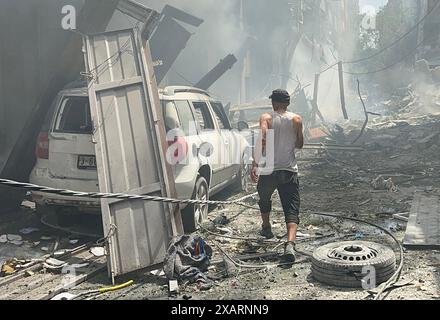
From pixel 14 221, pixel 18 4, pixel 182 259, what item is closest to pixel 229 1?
pixel 18 4

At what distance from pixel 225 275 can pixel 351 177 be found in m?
6.14

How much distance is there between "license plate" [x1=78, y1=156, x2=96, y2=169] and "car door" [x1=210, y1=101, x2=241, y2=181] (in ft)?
7.81

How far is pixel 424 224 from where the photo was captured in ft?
19.3

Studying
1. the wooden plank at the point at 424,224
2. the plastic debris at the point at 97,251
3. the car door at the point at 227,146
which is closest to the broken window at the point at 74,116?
the plastic debris at the point at 97,251

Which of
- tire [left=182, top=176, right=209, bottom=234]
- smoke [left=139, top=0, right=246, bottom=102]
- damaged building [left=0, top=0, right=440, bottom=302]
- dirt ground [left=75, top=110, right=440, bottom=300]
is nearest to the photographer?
dirt ground [left=75, top=110, right=440, bottom=300]

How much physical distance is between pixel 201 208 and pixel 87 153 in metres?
1.79

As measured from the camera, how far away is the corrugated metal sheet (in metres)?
4.82

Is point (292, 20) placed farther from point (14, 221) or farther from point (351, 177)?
point (14, 221)

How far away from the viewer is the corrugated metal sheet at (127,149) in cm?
482

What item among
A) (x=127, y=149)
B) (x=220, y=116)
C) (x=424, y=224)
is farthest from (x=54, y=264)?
(x=424, y=224)

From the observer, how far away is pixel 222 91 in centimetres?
2509

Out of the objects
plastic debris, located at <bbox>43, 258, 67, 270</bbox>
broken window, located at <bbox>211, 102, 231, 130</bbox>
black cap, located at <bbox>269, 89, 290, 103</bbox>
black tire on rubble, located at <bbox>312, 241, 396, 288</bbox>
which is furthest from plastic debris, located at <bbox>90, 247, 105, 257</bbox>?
broken window, located at <bbox>211, 102, 231, 130</bbox>

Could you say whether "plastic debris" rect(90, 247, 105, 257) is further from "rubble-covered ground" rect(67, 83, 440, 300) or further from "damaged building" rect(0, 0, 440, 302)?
"rubble-covered ground" rect(67, 83, 440, 300)

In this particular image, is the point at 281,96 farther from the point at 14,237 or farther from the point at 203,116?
the point at 14,237
